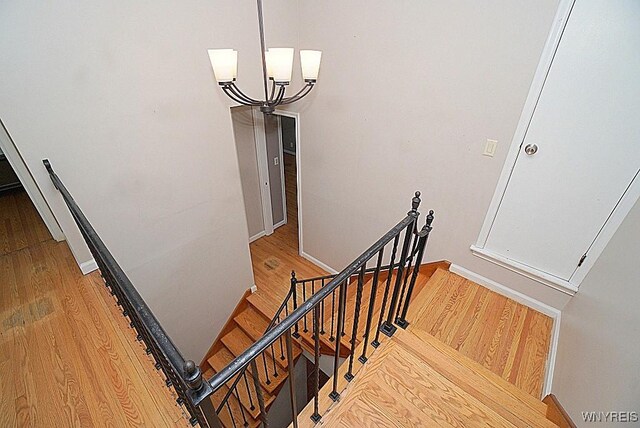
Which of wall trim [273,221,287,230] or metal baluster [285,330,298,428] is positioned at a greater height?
metal baluster [285,330,298,428]

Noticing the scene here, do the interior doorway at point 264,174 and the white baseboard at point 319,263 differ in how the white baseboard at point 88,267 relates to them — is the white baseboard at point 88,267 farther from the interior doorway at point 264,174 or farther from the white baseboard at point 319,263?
the white baseboard at point 319,263

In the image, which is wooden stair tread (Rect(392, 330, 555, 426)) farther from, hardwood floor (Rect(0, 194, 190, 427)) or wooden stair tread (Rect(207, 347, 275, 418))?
wooden stair tread (Rect(207, 347, 275, 418))

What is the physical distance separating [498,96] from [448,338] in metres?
1.63

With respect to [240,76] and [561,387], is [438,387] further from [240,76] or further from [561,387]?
[240,76]

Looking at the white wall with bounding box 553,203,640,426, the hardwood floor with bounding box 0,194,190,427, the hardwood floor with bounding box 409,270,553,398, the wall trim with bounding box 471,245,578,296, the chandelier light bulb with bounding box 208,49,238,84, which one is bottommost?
the hardwood floor with bounding box 409,270,553,398

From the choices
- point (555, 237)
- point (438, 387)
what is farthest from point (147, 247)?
point (555, 237)

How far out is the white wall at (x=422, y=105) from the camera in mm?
1737

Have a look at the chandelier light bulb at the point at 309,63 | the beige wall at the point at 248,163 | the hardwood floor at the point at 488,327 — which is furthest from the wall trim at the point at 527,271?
the beige wall at the point at 248,163

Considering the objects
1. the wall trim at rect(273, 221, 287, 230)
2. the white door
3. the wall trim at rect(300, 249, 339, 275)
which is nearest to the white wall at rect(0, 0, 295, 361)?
the wall trim at rect(300, 249, 339, 275)

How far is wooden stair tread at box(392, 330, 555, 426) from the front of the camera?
1375 mm

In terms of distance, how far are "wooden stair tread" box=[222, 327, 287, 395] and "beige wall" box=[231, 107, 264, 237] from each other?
1.58 m

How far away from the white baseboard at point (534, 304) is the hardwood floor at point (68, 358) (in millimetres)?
2048

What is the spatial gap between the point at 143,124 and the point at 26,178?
101 centimetres

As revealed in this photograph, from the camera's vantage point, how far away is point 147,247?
2.38m
